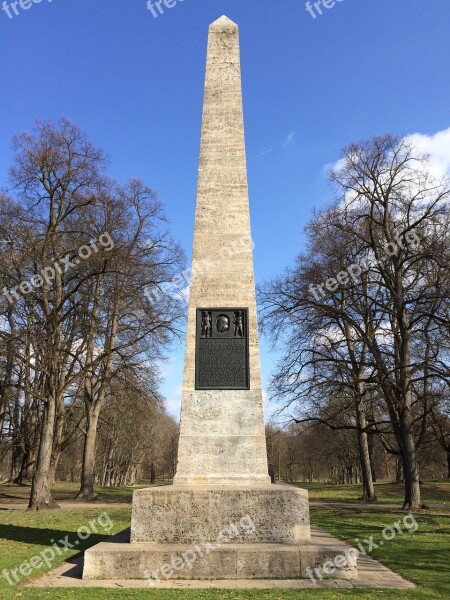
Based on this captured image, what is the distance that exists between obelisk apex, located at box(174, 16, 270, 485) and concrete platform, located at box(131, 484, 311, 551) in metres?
1.06

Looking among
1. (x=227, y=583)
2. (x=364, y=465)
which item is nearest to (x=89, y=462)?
(x=364, y=465)

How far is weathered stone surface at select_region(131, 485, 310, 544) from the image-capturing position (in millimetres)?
8055

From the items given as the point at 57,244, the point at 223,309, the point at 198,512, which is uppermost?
the point at 57,244

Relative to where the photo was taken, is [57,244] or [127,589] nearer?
[127,589]

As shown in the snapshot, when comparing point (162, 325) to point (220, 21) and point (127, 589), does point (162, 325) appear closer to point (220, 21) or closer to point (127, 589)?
point (220, 21)

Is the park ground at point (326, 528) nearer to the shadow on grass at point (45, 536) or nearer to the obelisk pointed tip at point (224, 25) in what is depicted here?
the shadow on grass at point (45, 536)

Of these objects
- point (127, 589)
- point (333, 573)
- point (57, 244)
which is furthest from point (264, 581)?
point (57, 244)

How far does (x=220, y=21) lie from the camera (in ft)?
41.0

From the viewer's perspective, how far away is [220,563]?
24.5 ft

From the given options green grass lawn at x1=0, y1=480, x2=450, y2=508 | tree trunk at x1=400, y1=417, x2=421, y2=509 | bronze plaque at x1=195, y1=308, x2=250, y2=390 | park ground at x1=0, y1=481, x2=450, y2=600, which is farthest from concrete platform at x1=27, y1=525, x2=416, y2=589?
green grass lawn at x1=0, y1=480, x2=450, y2=508

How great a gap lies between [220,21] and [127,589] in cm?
1240

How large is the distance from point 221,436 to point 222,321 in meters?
2.28

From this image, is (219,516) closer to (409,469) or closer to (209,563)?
(209,563)

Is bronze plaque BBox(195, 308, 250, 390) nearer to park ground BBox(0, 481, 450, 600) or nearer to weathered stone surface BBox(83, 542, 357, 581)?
weathered stone surface BBox(83, 542, 357, 581)
